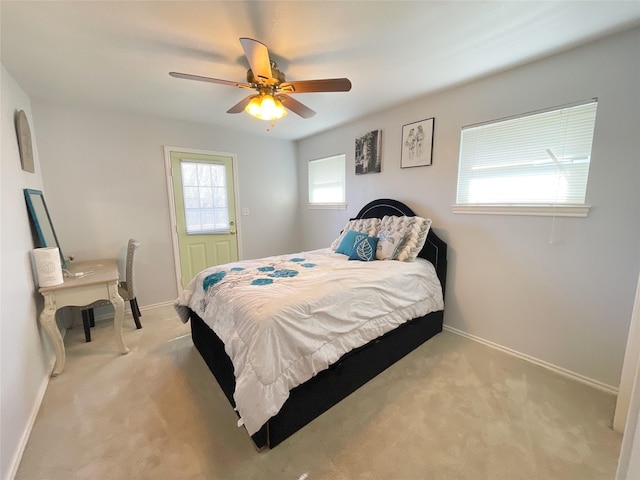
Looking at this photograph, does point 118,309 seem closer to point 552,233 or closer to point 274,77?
point 274,77

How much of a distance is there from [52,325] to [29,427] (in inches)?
28.2

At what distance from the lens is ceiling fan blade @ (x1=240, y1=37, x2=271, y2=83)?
1.40 meters

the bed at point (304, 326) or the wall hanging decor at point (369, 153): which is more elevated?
the wall hanging decor at point (369, 153)

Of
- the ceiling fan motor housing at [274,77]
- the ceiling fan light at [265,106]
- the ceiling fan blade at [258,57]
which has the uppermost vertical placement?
the ceiling fan motor housing at [274,77]

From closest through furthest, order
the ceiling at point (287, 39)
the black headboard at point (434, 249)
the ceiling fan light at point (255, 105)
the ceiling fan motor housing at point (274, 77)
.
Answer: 1. the ceiling at point (287, 39)
2. the ceiling fan motor housing at point (274, 77)
3. the ceiling fan light at point (255, 105)
4. the black headboard at point (434, 249)

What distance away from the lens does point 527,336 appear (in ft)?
7.34

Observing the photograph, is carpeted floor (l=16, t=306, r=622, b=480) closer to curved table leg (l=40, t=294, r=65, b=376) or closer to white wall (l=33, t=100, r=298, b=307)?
curved table leg (l=40, t=294, r=65, b=376)

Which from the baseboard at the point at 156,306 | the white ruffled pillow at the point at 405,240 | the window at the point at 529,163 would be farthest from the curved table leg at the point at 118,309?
the window at the point at 529,163

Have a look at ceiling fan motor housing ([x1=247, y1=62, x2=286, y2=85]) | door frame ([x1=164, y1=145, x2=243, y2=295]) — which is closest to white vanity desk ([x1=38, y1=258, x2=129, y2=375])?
door frame ([x1=164, y1=145, x2=243, y2=295])

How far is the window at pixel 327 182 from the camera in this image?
3.86 meters

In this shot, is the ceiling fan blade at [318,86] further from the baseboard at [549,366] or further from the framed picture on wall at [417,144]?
the baseboard at [549,366]

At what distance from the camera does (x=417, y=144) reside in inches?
111

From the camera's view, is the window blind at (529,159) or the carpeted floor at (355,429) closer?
the carpeted floor at (355,429)

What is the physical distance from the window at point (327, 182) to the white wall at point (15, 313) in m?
3.23
